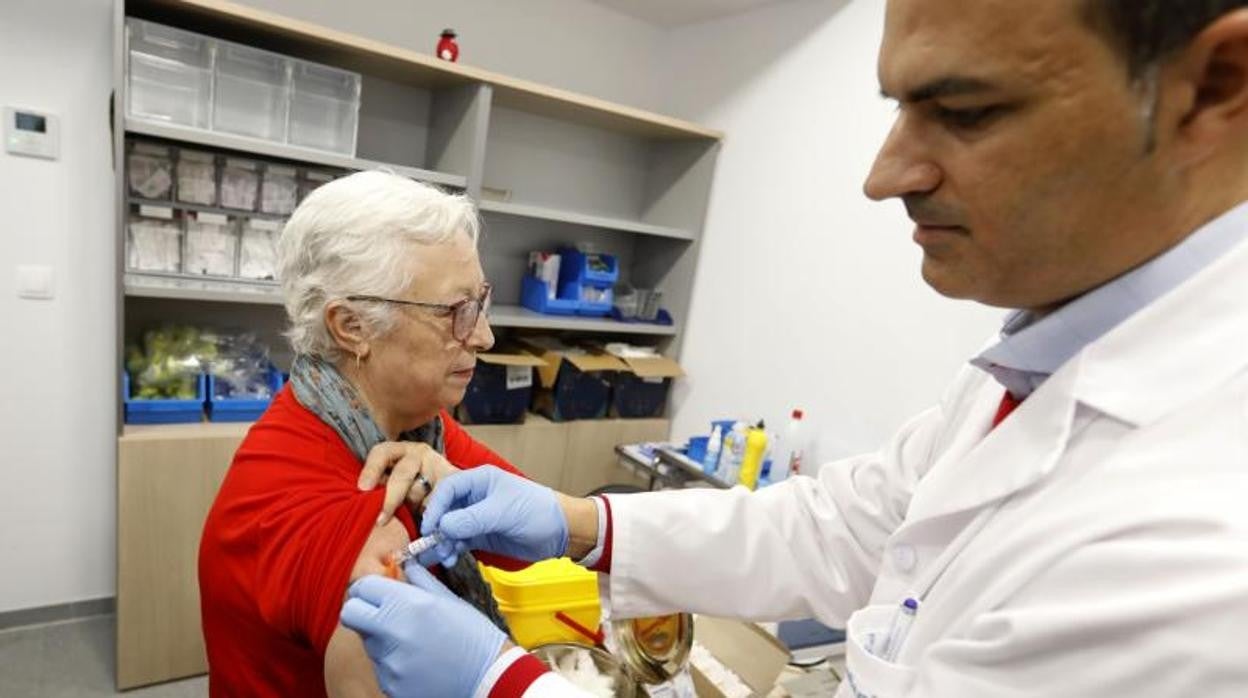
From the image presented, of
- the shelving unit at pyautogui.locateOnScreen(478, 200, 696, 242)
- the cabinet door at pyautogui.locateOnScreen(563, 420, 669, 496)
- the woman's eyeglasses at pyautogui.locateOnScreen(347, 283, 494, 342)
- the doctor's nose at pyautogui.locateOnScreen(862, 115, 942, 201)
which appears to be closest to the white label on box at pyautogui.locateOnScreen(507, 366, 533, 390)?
the cabinet door at pyautogui.locateOnScreen(563, 420, 669, 496)

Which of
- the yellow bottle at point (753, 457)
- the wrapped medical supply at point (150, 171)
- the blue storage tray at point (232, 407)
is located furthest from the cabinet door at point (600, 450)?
the wrapped medical supply at point (150, 171)

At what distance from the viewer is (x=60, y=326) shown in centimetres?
228

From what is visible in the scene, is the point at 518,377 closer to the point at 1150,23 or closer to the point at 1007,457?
the point at 1007,457

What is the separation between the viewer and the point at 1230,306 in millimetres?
630

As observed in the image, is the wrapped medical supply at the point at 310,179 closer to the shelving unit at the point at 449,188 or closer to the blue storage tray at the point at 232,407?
the shelving unit at the point at 449,188

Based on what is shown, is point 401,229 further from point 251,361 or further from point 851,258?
point 851,258

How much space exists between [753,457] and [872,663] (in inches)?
66.8

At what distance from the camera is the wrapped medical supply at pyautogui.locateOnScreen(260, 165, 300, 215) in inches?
86.1

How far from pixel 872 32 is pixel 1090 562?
7.38ft

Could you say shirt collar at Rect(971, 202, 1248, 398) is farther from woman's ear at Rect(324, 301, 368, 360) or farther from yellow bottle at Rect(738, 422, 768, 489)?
yellow bottle at Rect(738, 422, 768, 489)

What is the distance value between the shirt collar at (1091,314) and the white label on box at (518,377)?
2094 mm

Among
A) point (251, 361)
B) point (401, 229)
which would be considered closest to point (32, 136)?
point (251, 361)

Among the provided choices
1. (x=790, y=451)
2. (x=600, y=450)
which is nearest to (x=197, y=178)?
(x=600, y=450)

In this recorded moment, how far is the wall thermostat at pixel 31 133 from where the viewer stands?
6.81 ft
